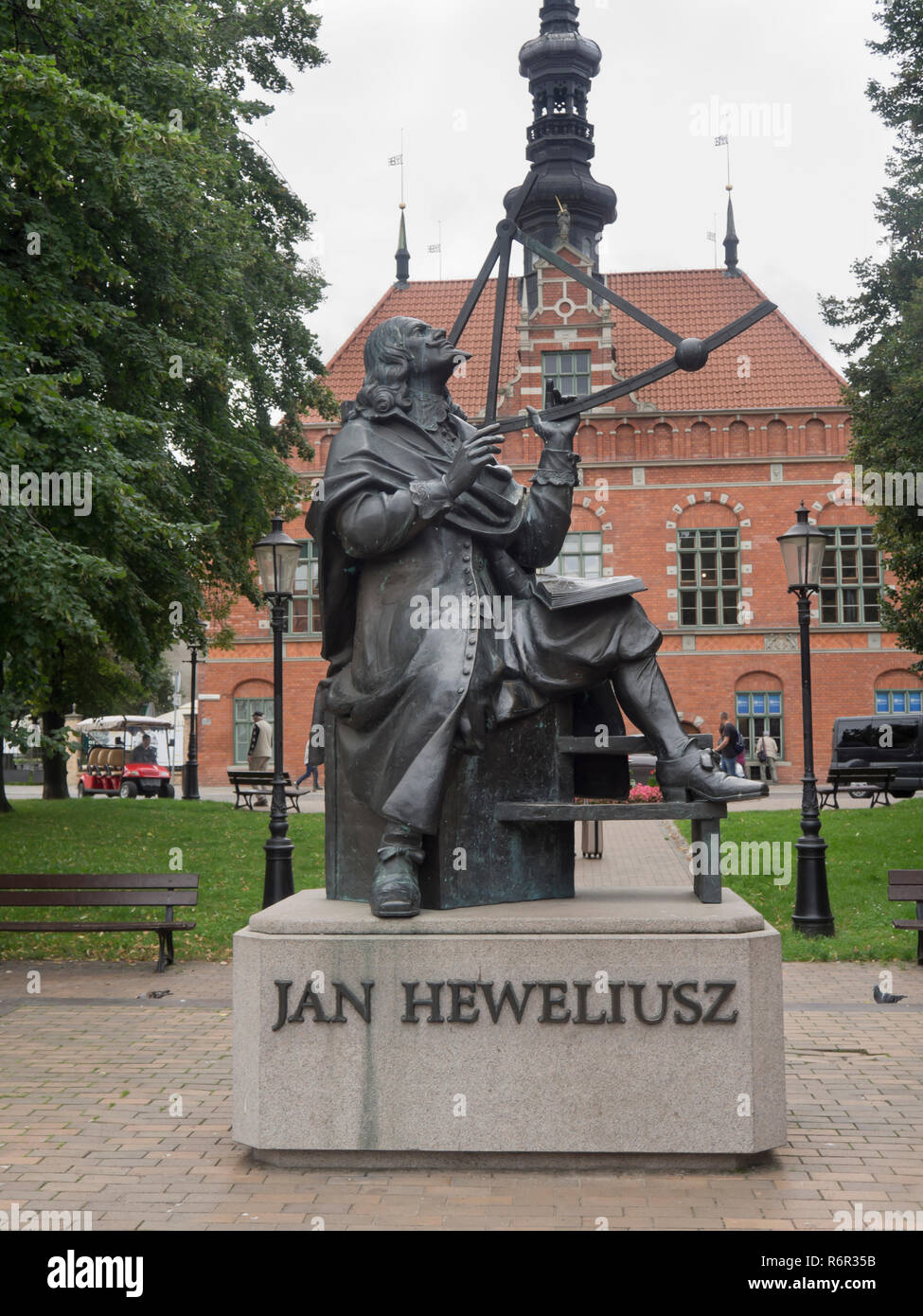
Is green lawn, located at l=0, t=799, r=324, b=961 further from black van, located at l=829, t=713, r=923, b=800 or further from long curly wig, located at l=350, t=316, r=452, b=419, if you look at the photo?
black van, located at l=829, t=713, r=923, b=800

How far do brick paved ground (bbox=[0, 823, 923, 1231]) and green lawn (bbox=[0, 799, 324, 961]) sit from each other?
9.53 feet

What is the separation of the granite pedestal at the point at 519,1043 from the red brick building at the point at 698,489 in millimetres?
32553

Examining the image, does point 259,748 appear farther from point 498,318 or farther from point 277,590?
point 498,318

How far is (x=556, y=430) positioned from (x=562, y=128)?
35.2 meters

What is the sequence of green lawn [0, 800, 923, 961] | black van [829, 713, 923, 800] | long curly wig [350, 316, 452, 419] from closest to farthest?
long curly wig [350, 316, 452, 419]
green lawn [0, 800, 923, 961]
black van [829, 713, 923, 800]

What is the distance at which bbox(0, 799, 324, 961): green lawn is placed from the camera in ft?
38.0

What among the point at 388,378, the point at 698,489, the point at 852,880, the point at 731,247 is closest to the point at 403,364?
the point at 388,378

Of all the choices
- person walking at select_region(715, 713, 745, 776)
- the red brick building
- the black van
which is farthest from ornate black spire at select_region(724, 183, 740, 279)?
person walking at select_region(715, 713, 745, 776)

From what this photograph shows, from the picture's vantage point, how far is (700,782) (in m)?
5.33

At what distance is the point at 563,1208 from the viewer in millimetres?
4480

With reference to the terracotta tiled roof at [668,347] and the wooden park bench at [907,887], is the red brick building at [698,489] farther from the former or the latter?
the wooden park bench at [907,887]

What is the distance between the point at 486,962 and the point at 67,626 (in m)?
6.75

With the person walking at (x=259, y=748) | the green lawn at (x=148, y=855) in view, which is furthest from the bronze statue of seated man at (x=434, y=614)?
the person walking at (x=259, y=748)

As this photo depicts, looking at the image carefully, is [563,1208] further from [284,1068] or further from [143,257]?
[143,257]
